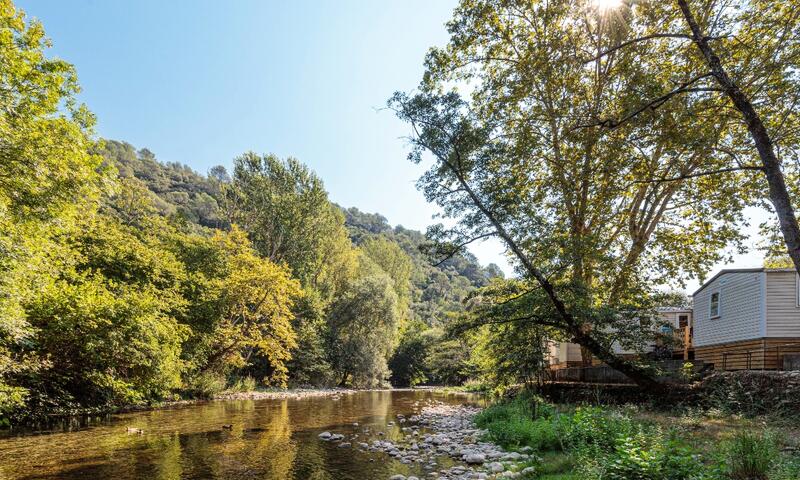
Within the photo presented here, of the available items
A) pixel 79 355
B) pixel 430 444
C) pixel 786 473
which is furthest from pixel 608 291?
pixel 79 355

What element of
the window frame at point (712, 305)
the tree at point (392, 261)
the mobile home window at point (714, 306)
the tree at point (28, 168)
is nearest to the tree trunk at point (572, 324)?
the window frame at point (712, 305)

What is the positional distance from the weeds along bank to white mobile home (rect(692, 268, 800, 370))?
236 inches

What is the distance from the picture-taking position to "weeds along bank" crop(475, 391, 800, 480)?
502cm

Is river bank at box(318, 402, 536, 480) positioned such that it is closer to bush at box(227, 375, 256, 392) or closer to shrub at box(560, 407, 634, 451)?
shrub at box(560, 407, 634, 451)

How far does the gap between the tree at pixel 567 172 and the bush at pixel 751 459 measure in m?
6.98

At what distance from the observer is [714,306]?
17.1 meters

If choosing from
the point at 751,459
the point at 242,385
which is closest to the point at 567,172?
the point at 751,459

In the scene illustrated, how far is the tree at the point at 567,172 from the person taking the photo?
12.9 meters

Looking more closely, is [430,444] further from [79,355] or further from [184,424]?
[79,355]

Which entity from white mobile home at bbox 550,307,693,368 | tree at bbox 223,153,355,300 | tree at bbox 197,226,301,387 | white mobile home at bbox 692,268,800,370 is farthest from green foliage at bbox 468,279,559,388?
tree at bbox 223,153,355,300

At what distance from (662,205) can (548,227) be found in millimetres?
6817

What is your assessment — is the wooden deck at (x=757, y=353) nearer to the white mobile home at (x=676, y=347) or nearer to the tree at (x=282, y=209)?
the white mobile home at (x=676, y=347)

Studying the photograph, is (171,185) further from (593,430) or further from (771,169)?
(771,169)

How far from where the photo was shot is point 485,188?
1441 centimetres
